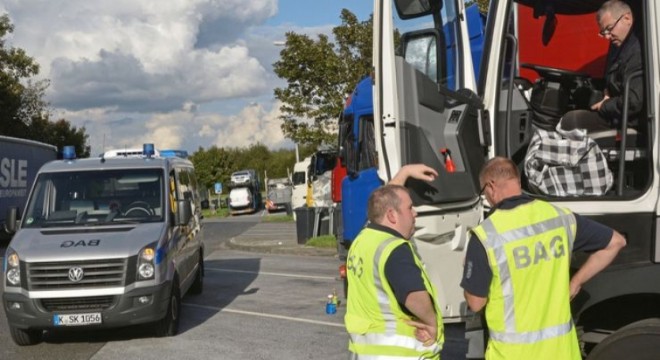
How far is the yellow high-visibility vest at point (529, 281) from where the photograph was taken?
372 centimetres

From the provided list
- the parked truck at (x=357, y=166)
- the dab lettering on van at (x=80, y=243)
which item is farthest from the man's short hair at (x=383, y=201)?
the dab lettering on van at (x=80, y=243)

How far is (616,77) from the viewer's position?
4.49 m

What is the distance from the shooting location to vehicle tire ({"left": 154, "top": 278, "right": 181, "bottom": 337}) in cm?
897

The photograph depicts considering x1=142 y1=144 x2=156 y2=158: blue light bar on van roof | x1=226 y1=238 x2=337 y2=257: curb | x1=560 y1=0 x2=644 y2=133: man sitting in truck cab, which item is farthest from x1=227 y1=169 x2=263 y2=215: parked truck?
x1=560 y1=0 x2=644 y2=133: man sitting in truck cab

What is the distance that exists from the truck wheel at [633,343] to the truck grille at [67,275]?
18.5 ft

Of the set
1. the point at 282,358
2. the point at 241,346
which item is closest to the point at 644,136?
the point at 282,358

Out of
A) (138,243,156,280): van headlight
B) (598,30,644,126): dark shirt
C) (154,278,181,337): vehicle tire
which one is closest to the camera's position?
(598,30,644,126): dark shirt

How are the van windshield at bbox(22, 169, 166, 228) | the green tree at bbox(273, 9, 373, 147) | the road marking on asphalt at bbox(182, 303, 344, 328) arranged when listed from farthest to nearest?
1. the green tree at bbox(273, 9, 373, 147)
2. the road marking on asphalt at bbox(182, 303, 344, 328)
3. the van windshield at bbox(22, 169, 166, 228)

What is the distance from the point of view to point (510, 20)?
466cm

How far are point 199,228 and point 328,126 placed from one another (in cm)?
1229

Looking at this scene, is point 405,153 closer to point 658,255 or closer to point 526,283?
point 526,283

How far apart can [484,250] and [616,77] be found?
1495mm

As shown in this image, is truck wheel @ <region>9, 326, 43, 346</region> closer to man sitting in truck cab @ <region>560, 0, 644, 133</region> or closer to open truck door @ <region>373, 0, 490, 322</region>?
open truck door @ <region>373, 0, 490, 322</region>

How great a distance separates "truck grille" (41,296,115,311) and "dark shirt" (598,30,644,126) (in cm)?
580
